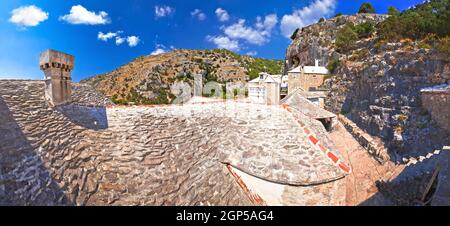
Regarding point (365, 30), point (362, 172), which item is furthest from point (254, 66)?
point (362, 172)

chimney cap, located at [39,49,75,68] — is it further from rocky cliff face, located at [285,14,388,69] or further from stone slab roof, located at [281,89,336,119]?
rocky cliff face, located at [285,14,388,69]

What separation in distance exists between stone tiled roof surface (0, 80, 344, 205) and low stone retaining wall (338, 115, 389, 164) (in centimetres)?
974

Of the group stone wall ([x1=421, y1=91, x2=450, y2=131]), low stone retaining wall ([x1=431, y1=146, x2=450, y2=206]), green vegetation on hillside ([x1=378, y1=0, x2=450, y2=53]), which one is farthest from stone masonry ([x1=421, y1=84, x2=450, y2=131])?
green vegetation on hillside ([x1=378, y1=0, x2=450, y2=53])

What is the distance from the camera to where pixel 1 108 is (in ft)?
17.4

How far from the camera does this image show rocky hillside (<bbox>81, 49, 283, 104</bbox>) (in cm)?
5134

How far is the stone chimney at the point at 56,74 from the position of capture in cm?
629

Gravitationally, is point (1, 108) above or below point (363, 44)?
below

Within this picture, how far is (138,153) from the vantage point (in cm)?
675

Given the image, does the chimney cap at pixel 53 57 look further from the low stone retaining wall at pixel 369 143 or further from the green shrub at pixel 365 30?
the green shrub at pixel 365 30

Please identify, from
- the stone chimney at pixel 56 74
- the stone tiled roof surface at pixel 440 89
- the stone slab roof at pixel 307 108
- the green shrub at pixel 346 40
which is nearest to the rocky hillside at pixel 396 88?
the stone tiled roof surface at pixel 440 89
